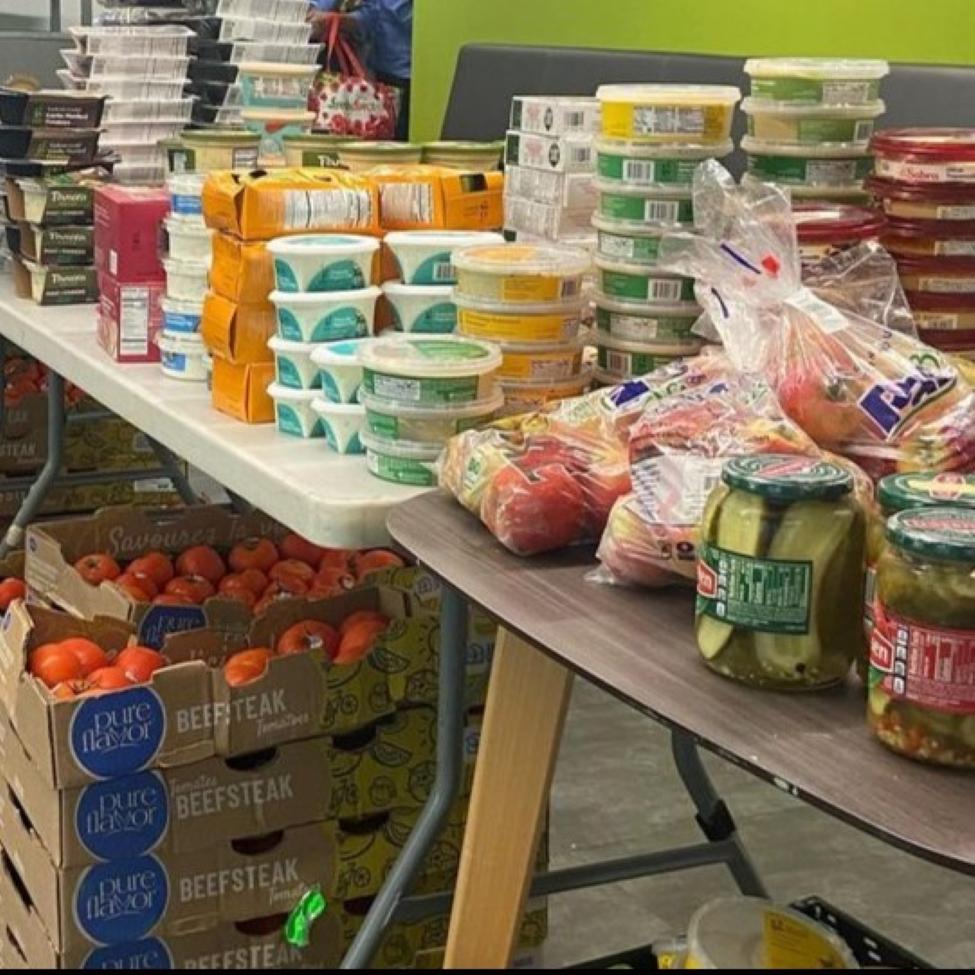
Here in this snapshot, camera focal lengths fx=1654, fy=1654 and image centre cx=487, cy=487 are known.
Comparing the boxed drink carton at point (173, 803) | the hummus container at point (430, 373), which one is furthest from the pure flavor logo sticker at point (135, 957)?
the hummus container at point (430, 373)

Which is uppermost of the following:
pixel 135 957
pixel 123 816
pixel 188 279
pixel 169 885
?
pixel 188 279

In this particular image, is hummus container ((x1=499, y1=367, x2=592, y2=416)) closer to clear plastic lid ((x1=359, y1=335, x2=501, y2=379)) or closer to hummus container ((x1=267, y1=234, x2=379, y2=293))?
clear plastic lid ((x1=359, y1=335, x2=501, y2=379))

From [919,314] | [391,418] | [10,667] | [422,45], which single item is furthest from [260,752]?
[422,45]

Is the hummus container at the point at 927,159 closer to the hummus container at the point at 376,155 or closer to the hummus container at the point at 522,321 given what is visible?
the hummus container at the point at 522,321

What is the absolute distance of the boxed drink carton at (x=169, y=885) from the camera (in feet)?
7.13

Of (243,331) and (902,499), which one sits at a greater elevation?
(902,499)

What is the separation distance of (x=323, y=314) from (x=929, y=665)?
1268 mm

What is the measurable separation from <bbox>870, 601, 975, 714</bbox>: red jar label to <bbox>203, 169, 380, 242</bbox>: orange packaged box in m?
1.33

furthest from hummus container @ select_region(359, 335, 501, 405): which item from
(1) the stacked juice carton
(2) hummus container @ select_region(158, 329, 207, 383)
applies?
Answer: (1) the stacked juice carton

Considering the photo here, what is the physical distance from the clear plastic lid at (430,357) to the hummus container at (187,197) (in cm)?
60

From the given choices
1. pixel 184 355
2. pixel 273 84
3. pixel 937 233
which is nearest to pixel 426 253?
pixel 184 355

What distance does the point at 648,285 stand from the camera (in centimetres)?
214

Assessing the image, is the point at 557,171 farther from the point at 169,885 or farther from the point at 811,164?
the point at 169,885

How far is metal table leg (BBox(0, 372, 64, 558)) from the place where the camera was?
341 centimetres
